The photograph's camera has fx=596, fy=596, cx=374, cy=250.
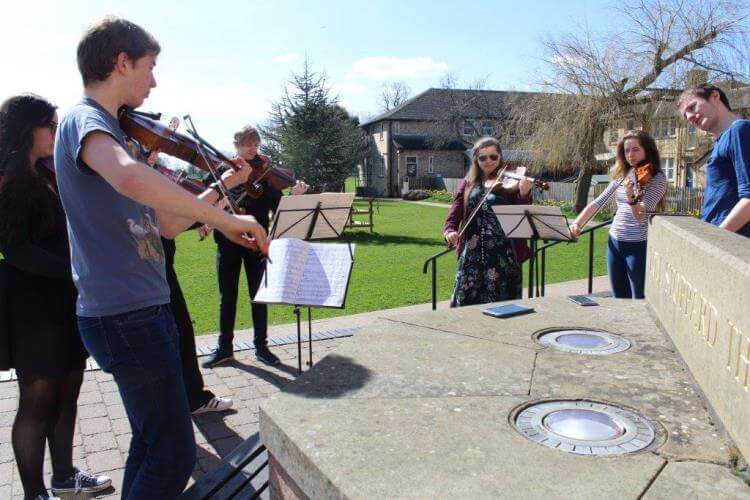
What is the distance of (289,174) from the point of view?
202 inches

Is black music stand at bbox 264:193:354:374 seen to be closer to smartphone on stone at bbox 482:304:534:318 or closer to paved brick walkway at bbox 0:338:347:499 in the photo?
paved brick walkway at bbox 0:338:347:499

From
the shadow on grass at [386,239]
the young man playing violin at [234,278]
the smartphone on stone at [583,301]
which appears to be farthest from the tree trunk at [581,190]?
the smartphone on stone at [583,301]

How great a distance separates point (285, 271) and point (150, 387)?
59.6 inches

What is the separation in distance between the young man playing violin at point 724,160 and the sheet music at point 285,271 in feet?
7.79

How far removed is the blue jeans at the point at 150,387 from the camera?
194 cm

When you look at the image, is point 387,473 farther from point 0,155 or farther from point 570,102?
point 570,102

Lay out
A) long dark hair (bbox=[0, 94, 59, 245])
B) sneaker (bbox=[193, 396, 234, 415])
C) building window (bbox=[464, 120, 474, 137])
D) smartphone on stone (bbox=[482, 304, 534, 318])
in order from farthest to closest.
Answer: building window (bbox=[464, 120, 474, 137]), sneaker (bbox=[193, 396, 234, 415]), smartphone on stone (bbox=[482, 304, 534, 318]), long dark hair (bbox=[0, 94, 59, 245])

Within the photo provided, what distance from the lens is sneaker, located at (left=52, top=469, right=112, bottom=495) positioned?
2928 millimetres

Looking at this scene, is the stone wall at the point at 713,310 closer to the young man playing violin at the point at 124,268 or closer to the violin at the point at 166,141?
the young man playing violin at the point at 124,268

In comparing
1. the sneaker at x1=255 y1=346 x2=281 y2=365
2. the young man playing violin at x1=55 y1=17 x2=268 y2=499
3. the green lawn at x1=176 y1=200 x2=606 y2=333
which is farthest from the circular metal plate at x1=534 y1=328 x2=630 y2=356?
the green lawn at x1=176 y1=200 x2=606 y2=333

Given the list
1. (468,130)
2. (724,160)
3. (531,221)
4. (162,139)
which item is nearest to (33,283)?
(162,139)

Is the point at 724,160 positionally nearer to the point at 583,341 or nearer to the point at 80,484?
the point at 583,341

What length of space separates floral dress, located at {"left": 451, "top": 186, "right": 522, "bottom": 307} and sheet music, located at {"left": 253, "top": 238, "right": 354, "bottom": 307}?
1.49 m

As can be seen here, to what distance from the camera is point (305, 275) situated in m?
3.53
